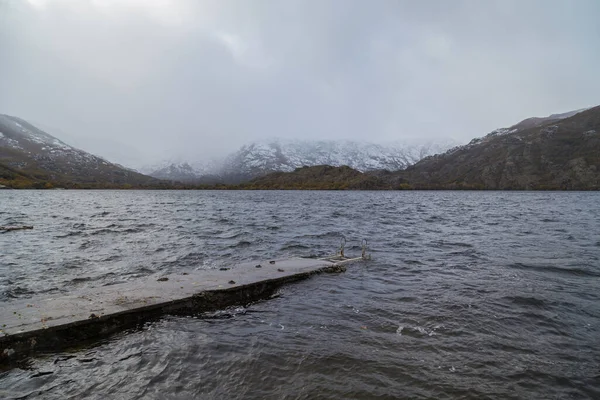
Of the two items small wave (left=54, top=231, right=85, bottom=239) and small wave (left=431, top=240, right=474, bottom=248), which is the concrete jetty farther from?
small wave (left=54, top=231, right=85, bottom=239)

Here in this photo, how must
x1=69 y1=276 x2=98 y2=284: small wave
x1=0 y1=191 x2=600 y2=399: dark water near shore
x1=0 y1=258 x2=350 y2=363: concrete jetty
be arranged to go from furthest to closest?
x1=69 y1=276 x2=98 y2=284: small wave < x1=0 y1=258 x2=350 y2=363: concrete jetty < x1=0 y1=191 x2=600 y2=399: dark water near shore

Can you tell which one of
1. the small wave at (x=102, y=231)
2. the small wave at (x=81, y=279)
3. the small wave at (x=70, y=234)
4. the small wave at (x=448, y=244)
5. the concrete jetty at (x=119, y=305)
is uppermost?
the concrete jetty at (x=119, y=305)

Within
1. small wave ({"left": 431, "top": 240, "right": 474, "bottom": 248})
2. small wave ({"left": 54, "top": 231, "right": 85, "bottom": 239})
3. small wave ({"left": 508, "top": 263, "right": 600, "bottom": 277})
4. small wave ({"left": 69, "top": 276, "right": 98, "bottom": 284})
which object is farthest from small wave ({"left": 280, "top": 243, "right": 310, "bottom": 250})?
small wave ({"left": 54, "top": 231, "right": 85, "bottom": 239})

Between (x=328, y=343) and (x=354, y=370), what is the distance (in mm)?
1520

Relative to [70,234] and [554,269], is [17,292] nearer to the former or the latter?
[70,234]

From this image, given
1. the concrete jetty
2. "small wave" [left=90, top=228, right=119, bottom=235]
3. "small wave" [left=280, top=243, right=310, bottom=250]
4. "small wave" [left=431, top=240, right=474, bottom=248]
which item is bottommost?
"small wave" [left=280, top=243, right=310, bottom=250]

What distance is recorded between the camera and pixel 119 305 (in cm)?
1064

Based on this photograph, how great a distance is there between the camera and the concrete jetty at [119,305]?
862 cm

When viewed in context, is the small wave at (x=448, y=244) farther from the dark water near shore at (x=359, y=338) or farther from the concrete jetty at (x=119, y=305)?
the concrete jetty at (x=119, y=305)

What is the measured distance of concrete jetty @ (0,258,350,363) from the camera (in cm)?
862

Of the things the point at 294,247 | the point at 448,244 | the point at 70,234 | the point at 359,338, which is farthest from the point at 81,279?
the point at 448,244

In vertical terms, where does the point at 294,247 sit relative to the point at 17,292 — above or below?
below

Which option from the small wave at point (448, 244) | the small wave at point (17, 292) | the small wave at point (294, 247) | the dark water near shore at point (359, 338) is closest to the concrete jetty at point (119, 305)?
the dark water near shore at point (359, 338)

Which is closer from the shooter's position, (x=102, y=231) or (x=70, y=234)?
(x=70, y=234)
